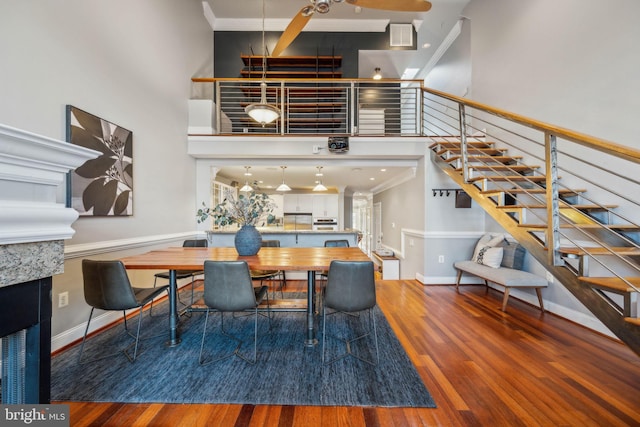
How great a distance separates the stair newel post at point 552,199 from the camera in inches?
68.6

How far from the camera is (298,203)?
8211mm

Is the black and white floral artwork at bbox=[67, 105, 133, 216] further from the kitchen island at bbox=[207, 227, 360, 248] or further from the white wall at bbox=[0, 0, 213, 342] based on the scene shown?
the kitchen island at bbox=[207, 227, 360, 248]

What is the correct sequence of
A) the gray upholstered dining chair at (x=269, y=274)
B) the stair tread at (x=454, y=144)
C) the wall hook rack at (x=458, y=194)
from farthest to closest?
the wall hook rack at (x=458, y=194) < the stair tread at (x=454, y=144) < the gray upholstered dining chair at (x=269, y=274)

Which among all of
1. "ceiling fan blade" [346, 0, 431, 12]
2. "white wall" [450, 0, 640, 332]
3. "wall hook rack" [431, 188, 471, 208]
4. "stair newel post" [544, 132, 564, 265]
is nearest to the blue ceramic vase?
"stair newel post" [544, 132, 564, 265]

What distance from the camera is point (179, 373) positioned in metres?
1.92

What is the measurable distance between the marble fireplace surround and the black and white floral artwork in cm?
180

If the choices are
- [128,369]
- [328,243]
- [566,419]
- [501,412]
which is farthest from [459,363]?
[128,369]

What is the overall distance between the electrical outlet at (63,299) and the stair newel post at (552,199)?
13.0 ft

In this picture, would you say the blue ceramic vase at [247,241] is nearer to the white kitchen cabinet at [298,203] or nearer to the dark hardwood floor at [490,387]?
the dark hardwood floor at [490,387]

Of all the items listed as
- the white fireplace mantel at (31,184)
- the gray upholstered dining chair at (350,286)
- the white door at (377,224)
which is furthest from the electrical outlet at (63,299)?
the white door at (377,224)

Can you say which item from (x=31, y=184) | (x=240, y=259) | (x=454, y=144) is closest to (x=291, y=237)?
(x=240, y=259)

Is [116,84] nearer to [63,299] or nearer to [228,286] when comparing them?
[63,299]

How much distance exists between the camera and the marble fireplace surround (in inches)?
25.2

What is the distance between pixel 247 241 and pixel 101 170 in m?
1.64
